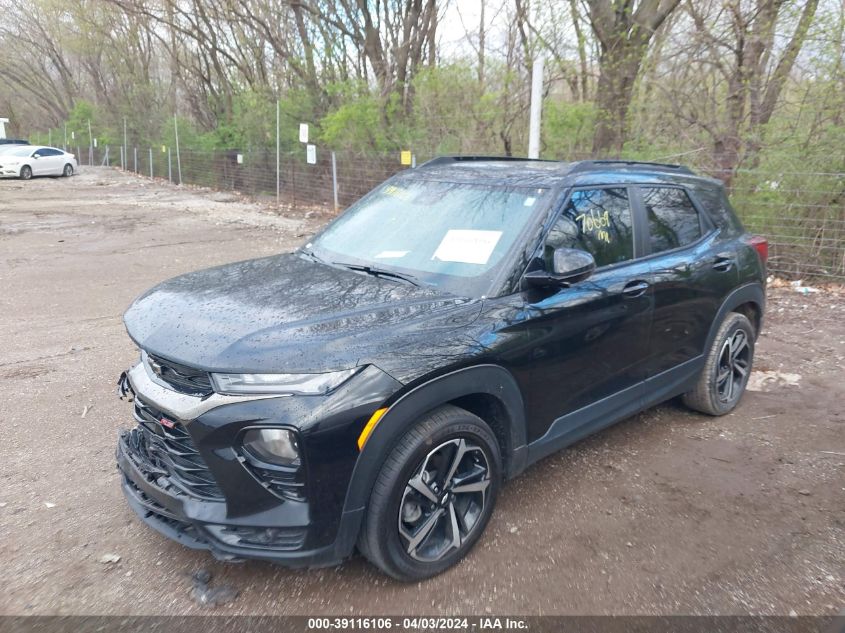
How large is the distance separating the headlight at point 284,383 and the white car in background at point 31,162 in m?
31.9

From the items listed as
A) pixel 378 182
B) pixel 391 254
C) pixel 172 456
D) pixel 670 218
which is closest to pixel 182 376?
pixel 172 456

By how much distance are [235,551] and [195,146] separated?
85.6 ft

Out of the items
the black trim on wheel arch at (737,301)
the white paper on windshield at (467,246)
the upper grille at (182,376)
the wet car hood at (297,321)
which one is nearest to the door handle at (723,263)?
the black trim on wheel arch at (737,301)

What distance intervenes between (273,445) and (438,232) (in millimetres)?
→ 1596

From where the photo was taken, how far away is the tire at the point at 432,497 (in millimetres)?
2475

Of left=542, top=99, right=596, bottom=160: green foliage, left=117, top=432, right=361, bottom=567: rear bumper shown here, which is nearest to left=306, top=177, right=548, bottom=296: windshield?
left=117, top=432, right=361, bottom=567: rear bumper

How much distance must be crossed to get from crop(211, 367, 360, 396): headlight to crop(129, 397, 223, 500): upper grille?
0.29 metres

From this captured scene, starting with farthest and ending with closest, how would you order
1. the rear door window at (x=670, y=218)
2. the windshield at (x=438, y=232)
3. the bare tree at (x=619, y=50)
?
1. the bare tree at (x=619, y=50)
2. the rear door window at (x=670, y=218)
3. the windshield at (x=438, y=232)

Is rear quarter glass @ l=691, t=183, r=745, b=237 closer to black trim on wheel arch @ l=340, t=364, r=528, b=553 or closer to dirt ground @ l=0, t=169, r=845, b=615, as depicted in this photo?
dirt ground @ l=0, t=169, r=845, b=615

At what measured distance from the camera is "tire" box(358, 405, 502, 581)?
2475 mm

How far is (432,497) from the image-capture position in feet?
8.69

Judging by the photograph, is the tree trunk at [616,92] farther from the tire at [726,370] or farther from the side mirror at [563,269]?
the side mirror at [563,269]

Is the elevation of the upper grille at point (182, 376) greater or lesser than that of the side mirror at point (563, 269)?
lesser

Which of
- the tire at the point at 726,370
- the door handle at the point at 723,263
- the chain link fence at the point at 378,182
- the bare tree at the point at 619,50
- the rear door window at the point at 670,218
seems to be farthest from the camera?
the bare tree at the point at 619,50
